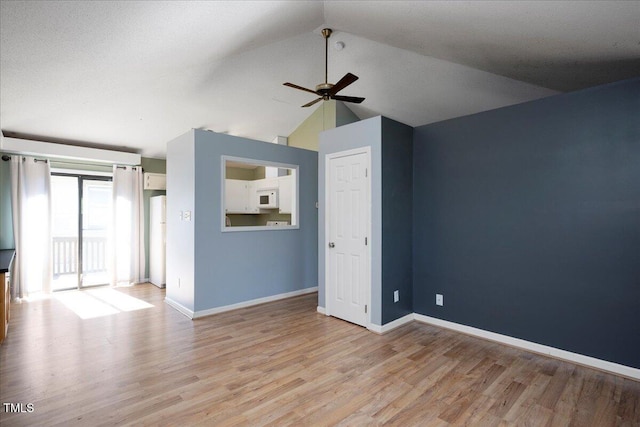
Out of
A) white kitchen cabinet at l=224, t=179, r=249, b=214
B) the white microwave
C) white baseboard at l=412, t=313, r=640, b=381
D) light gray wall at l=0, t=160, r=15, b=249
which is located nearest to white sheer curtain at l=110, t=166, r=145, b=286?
light gray wall at l=0, t=160, r=15, b=249

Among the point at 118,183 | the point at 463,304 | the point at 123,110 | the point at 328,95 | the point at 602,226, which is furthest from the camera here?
the point at 118,183

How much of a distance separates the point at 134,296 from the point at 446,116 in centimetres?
598

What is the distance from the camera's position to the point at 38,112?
148 inches

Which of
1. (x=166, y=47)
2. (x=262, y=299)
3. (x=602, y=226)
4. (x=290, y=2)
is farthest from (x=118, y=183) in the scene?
(x=602, y=226)

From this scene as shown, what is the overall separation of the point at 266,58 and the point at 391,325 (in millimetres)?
3832

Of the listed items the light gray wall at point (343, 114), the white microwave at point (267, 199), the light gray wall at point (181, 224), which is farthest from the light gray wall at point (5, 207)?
the light gray wall at point (343, 114)

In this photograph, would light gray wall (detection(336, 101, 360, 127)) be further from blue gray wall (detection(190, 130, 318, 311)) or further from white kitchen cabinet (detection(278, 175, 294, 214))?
white kitchen cabinet (detection(278, 175, 294, 214))

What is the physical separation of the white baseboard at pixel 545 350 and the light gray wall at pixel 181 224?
3.18 metres

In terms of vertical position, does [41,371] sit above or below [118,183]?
below

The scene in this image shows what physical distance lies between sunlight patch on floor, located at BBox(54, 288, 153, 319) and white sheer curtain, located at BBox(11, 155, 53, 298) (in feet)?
1.51

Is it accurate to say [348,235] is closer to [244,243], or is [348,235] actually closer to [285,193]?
[244,243]

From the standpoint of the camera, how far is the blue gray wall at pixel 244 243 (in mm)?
4156

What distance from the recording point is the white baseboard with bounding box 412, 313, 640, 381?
2.64 meters

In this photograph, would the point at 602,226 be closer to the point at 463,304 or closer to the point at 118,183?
the point at 463,304
